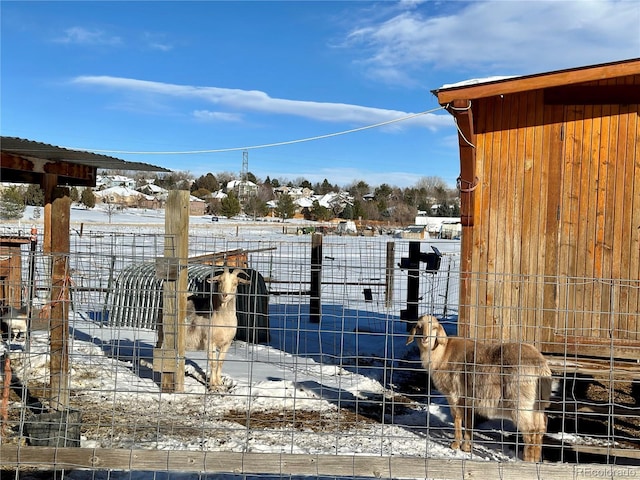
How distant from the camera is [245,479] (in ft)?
16.4

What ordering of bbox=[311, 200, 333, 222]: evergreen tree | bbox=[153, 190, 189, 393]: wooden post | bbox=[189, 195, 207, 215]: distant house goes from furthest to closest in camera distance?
bbox=[189, 195, 207, 215]: distant house
bbox=[311, 200, 333, 222]: evergreen tree
bbox=[153, 190, 189, 393]: wooden post

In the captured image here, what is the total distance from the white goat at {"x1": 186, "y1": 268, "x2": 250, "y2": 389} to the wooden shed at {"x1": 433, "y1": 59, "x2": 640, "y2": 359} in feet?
11.0

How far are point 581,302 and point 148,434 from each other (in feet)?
18.0

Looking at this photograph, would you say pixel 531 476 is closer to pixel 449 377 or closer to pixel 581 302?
pixel 449 377

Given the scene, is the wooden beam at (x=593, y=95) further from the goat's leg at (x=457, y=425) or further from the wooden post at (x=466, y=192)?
the goat's leg at (x=457, y=425)

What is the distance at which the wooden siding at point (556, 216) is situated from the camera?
7.33 metres

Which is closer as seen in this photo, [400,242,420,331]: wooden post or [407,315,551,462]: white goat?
[407,315,551,462]: white goat

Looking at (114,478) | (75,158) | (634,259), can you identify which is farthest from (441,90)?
(114,478)

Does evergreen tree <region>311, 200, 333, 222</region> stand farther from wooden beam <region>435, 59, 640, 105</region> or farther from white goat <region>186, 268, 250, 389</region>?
wooden beam <region>435, 59, 640, 105</region>

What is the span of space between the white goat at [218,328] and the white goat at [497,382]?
3023 mm

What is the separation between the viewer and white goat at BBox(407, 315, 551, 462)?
592cm

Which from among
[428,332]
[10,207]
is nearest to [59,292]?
[428,332]

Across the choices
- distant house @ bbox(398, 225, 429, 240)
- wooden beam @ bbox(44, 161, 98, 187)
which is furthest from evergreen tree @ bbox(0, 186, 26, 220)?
wooden beam @ bbox(44, 161, 98, 187)

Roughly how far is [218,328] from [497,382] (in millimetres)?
4047
